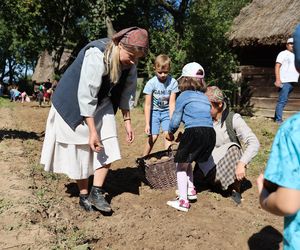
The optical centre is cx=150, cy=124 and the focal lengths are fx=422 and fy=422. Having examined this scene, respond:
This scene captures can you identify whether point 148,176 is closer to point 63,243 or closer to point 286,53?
point 63,243

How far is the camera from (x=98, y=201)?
13.2 feet

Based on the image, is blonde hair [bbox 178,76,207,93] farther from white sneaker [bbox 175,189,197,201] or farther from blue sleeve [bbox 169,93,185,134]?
white sneaker [bbox 175,189,197,201]

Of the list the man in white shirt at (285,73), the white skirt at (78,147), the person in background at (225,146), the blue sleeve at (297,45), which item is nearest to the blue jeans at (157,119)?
the person in background at (225,146)

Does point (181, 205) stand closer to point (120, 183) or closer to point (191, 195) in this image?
point (191, 195)

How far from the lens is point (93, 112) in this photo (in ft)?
12.3

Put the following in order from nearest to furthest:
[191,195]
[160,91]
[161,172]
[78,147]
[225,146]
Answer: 1. [78,147]
2. [191,195]
3. [225,146]
4. [161,172]
5. [160,91]

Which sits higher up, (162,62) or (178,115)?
(162,62)

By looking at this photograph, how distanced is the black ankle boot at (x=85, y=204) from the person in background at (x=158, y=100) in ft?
5.30

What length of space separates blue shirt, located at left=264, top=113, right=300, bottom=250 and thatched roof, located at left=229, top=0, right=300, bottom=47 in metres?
9.42

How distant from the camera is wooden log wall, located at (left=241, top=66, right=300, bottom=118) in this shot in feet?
37.2

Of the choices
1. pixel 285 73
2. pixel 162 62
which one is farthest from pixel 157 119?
pixel 285 73

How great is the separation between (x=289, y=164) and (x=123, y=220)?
2.64 metres

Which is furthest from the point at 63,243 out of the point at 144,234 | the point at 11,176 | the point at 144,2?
the point at 144,2

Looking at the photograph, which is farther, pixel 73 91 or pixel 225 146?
pixel 225 146
